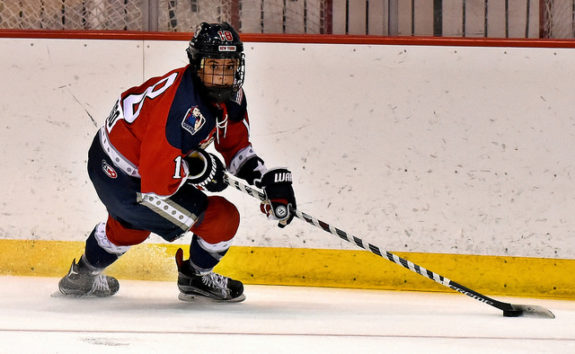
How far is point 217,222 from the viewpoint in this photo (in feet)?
10.5

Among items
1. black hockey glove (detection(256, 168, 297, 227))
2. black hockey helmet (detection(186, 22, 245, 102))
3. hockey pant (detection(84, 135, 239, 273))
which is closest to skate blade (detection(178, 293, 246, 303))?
hockey pant (detection(84, 135, 239, 273))

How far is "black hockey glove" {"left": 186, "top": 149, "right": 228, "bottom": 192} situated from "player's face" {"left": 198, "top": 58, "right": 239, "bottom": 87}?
25cm

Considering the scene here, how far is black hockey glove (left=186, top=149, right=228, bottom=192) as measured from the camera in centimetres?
303

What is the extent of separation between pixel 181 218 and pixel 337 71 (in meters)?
1.22

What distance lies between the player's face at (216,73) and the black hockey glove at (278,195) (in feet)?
1.22

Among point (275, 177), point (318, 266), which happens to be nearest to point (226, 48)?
point (275, 177)

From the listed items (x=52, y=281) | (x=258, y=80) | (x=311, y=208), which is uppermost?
(x=258, y=80)

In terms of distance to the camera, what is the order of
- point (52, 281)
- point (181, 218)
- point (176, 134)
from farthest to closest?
point (52, 281), point (181, 218), point (176, 134)

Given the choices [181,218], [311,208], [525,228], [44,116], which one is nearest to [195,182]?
[181,218]

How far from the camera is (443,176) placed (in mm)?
3928

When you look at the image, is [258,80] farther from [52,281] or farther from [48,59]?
[52,281]

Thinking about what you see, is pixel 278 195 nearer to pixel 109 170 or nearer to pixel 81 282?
pixel 109 170

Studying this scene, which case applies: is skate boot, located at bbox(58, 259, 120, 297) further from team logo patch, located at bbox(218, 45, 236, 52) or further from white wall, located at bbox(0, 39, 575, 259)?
team logo patch, located at bbox(218, 45, 236, 52)

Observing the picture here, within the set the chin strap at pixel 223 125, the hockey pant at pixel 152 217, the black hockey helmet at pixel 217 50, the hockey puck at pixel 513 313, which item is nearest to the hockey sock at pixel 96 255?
the hockey pant at pixel 152 217
